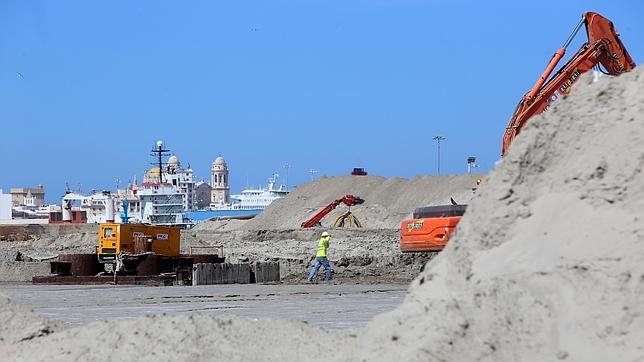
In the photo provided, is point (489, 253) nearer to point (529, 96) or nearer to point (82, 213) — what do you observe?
point (529, 96)

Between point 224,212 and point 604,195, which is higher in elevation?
point 224,212

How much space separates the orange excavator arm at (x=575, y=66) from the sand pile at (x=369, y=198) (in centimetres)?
3285

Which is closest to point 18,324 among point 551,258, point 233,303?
point 551,258

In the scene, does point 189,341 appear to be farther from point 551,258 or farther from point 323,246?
point 323,246

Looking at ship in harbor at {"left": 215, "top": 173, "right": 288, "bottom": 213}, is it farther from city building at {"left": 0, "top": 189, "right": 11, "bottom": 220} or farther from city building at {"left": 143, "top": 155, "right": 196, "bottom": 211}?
city building at {"left": 0, "top": 189, "right": 11, "bottom": 220}

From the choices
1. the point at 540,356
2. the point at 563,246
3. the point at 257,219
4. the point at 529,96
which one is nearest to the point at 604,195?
the point at 563,246

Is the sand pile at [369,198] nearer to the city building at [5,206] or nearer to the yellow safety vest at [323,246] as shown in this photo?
the yellow safety vest at [323,246]

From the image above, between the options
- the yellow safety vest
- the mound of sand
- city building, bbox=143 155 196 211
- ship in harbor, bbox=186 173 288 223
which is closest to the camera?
the mound of sand

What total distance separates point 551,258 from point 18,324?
460 cm

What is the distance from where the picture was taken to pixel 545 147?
279 inches

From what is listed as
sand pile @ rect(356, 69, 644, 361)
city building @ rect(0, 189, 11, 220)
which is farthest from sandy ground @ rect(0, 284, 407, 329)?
city building @ rect(0, 189, 11, 220)

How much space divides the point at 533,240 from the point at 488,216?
47cm

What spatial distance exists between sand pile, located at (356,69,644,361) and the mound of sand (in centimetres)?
309

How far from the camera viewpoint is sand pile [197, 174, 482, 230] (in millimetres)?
62844
